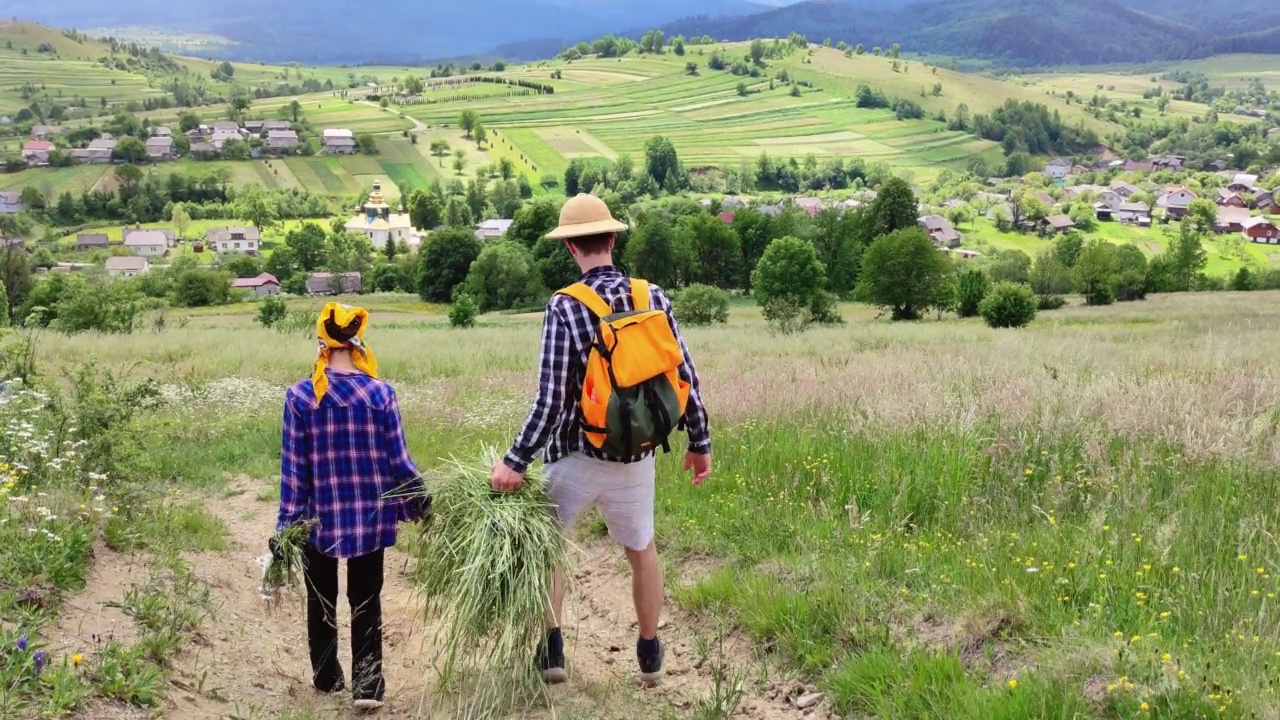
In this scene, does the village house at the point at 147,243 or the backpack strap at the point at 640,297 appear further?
the village house at the point at 147,243

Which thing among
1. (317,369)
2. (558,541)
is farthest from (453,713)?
(317,369)

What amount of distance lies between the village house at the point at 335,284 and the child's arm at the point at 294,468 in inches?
3226

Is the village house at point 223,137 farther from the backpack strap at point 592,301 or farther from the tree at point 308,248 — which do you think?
the backpack strap at point 592,301

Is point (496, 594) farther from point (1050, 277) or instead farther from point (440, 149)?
point (440, 149)

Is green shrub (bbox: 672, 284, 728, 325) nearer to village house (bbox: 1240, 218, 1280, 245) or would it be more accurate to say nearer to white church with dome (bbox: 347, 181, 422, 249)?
white church with dome (bbox: 347, 181, 422, 249)

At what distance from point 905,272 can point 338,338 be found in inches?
1823

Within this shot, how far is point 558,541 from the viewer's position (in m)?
4.32

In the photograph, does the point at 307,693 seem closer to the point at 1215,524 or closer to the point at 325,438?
the point at 325,438

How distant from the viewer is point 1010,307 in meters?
37.6

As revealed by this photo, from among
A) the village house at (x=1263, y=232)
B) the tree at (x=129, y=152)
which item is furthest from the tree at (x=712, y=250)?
the tree at (x=129, y=152)

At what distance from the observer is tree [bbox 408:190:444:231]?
109250mm

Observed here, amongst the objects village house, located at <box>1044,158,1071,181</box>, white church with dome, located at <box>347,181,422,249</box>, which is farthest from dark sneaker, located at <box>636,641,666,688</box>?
village house, located at <box>1044,158,1071,181</box>

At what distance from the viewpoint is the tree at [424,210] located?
10925 cm

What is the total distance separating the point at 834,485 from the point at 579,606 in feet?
6.31
